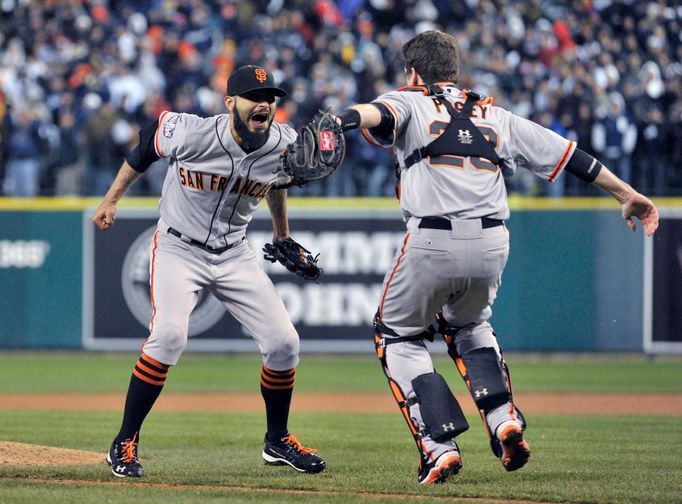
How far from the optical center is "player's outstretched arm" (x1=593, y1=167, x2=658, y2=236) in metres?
5.90

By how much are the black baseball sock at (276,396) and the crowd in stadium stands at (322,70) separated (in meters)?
8.14

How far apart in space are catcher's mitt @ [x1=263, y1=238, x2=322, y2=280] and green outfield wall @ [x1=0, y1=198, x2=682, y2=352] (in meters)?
7.36

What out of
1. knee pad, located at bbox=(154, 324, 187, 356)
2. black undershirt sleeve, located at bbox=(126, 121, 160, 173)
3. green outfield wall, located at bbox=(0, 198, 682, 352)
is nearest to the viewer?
knee pad, located at bbox=(154, 324, 187, 356)

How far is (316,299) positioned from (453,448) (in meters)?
8.76

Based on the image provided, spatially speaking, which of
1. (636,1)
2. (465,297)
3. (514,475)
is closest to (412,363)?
(465,297)

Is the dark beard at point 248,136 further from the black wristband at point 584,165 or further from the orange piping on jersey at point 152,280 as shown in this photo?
the black wristband at point 584,165

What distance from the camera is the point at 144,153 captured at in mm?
6586

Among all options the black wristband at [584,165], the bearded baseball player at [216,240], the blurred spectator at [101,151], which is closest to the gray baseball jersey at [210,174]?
the bearded baseball player at [216,240]

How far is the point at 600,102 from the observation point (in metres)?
15.5

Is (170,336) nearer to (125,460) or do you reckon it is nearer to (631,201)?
(125,460)

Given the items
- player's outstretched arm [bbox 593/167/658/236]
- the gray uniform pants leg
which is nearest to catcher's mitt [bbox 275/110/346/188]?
the gray uniform pants leg

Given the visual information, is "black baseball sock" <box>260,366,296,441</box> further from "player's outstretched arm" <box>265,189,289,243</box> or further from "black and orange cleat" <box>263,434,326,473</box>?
"player's outstretched arm" <box>265,189,289,243</box>

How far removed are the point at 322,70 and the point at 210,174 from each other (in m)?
10.5

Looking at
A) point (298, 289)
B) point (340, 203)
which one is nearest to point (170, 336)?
point (298, 289)
